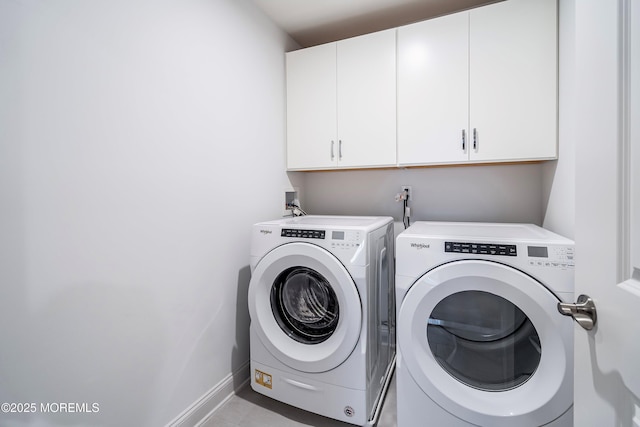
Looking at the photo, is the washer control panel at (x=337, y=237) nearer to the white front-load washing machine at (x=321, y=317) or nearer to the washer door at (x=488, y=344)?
the white front-load washing machine at (x=321, y=317)

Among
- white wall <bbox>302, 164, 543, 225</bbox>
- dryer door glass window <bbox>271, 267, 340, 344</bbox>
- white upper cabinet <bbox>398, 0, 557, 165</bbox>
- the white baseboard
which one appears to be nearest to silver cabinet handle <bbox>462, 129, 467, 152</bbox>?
white upper cabinet <bbox>398, 0, 557, 165</bbox>

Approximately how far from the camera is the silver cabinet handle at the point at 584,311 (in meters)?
0.59

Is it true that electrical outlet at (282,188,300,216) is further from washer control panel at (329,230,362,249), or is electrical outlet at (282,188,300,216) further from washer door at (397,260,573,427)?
washer door at (397,260,573,427)

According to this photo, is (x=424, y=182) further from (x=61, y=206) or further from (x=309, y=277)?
(x=61, y=206)

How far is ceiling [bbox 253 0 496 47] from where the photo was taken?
1.82 metres

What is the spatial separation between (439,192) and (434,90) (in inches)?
27.9

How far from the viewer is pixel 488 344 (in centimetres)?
121

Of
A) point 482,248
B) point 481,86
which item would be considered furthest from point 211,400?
point 481,86

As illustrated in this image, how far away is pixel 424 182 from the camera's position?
211cm

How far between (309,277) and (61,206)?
1070 mm

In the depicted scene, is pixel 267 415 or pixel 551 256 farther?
pixel 267 415

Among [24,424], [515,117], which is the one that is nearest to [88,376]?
[24,424]

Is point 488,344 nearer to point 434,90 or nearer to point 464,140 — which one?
point 464,140

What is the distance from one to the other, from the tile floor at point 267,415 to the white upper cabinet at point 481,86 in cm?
146
